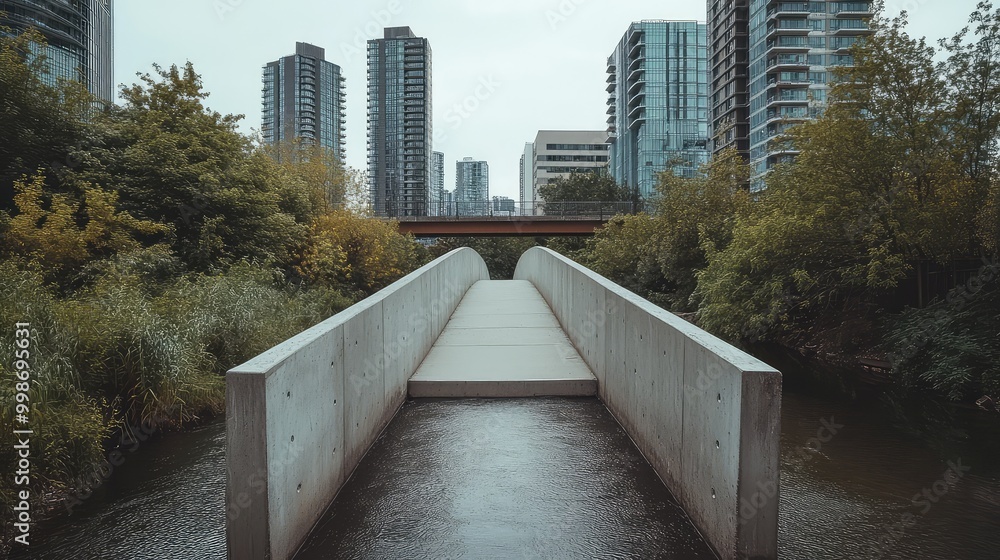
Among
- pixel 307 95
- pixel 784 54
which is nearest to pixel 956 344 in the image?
pixel 784 54

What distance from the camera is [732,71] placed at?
86.5m

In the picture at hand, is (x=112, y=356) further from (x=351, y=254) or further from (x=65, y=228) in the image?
(x=351, y=254)

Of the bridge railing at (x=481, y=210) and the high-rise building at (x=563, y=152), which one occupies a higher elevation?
the high-rise building at (x=563, y=152)

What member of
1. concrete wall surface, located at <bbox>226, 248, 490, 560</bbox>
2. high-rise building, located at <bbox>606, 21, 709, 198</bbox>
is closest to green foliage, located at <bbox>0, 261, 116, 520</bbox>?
concrete wall surface, located at <bbox>226, 248, 490, 560</bbox>

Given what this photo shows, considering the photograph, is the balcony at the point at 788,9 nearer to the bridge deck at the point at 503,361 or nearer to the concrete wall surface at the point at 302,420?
the bridge deck at the point at 503,361

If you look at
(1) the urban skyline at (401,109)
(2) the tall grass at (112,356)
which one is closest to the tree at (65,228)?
(2) the tall grass at (112,356)

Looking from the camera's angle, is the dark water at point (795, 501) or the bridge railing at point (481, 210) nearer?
the dark water at point (795, 501)

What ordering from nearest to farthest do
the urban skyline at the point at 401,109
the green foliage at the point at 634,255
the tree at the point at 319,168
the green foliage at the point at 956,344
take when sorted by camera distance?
1. the green foliage at the point at 956,344
2. the tree at the point at 319,168
3. the green foliage at the point at 634,255
4. the urban skyline at the point at 401,109

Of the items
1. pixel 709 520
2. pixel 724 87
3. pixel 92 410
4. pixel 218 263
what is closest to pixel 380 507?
pixel 709 520

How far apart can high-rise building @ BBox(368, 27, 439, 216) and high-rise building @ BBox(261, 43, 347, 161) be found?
8.26 metres

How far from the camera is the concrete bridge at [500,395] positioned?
3215 millimetres

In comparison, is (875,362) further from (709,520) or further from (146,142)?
(146,142)

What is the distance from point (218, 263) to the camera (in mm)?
16297

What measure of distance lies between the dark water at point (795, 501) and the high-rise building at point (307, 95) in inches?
3897
